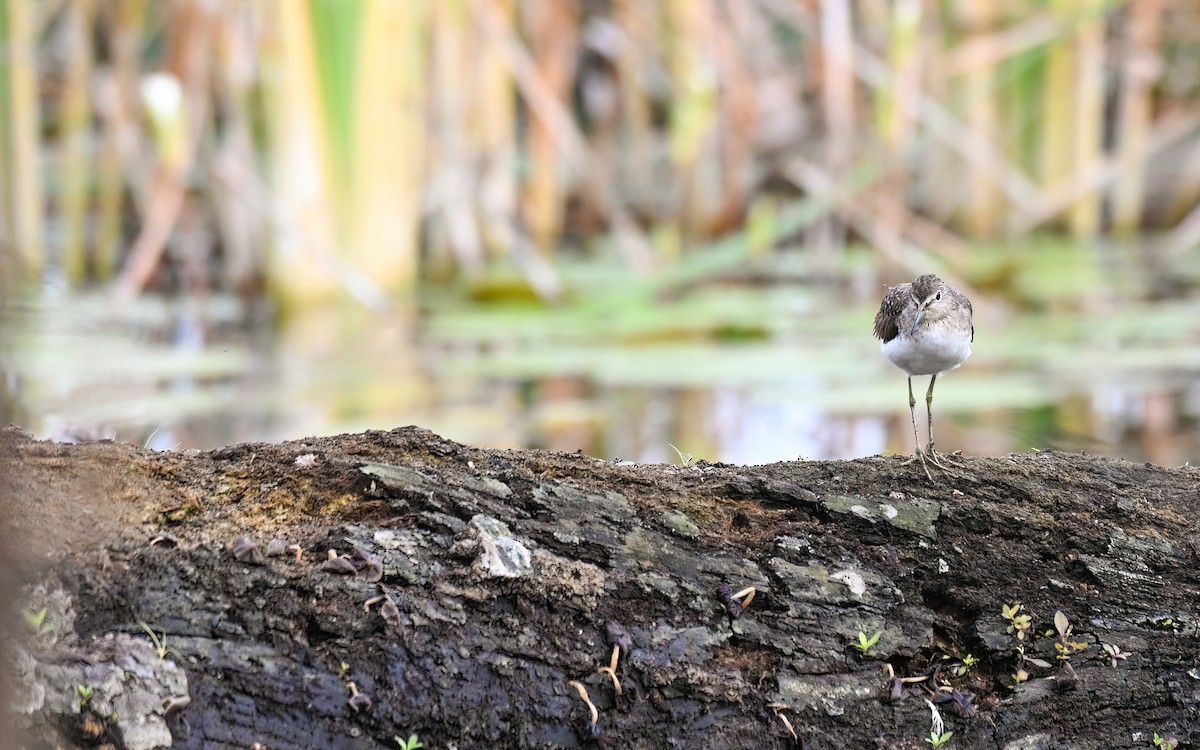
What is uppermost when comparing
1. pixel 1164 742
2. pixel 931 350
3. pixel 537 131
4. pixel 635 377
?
pixel 537 131

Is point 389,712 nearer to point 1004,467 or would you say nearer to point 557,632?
point 557,632

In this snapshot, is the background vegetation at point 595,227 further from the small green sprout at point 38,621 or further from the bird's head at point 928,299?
the small green sprout at point 38,621

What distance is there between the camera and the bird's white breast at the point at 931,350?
2482 millimetres

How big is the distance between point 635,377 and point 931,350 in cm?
252

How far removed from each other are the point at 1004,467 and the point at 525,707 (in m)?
1.00

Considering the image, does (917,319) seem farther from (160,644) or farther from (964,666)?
(160,644)

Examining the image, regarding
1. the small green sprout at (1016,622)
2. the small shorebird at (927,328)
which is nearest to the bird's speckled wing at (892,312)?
the small shorebird at (927,328)

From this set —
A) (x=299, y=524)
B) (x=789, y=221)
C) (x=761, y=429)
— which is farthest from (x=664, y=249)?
(x=299, y=524)

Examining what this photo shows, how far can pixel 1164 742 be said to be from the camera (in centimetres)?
183

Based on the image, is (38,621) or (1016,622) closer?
(38,621)

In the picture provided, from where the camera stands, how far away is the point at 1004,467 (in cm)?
219

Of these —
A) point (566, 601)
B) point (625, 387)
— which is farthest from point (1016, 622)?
point (625, 387)

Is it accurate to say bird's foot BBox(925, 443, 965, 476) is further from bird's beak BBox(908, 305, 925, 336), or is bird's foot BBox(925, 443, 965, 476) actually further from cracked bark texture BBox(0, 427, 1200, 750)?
bird's beak BBox(908, 305, 925, 336)

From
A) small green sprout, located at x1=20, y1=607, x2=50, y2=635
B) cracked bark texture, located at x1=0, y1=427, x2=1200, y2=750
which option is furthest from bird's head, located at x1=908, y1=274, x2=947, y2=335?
small green sprout, located at x1=20, y1=607, x2=50, y2=635
